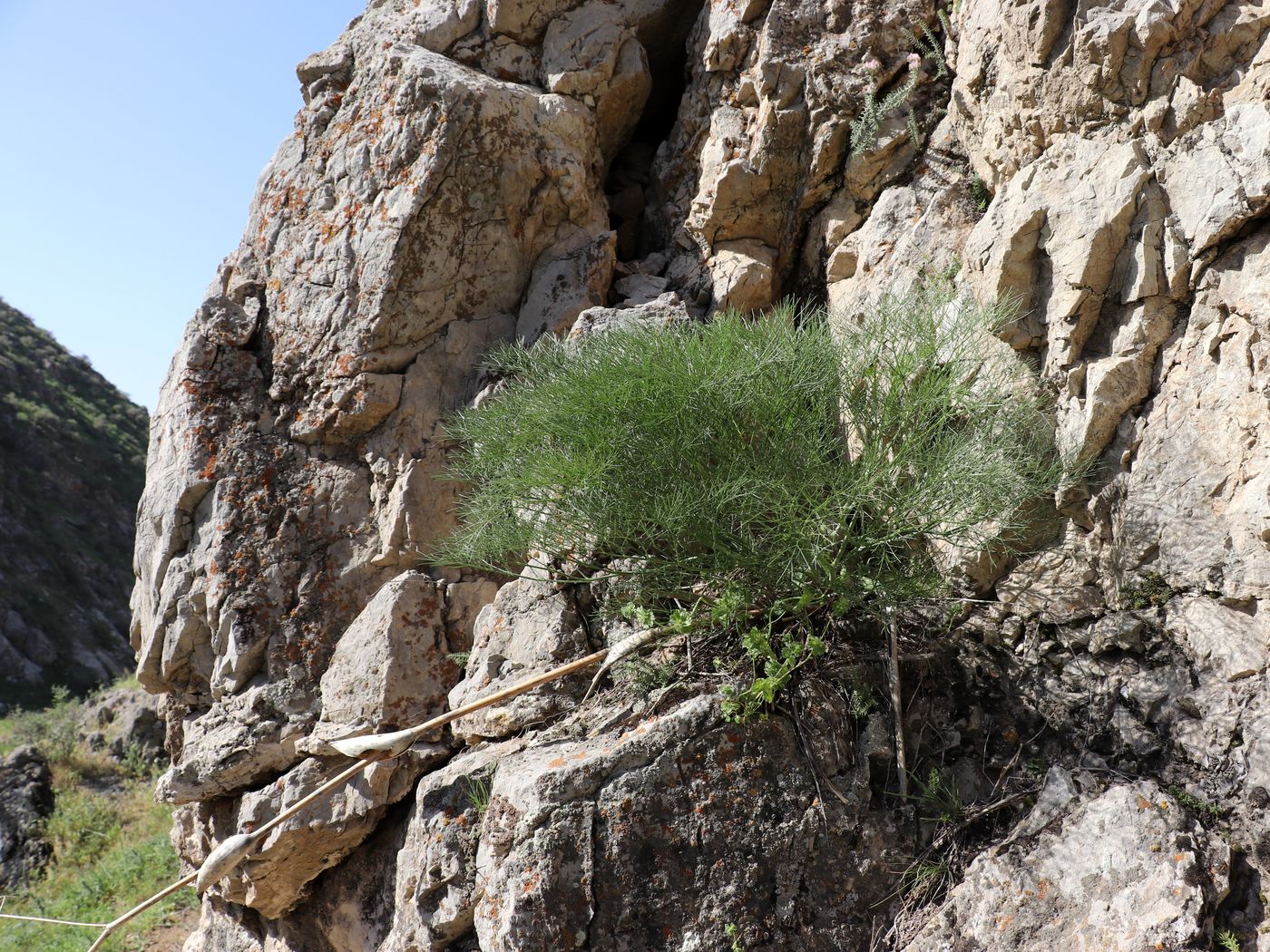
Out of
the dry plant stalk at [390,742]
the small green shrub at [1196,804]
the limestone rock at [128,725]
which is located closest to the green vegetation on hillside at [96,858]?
the limestone rock at [128,725]

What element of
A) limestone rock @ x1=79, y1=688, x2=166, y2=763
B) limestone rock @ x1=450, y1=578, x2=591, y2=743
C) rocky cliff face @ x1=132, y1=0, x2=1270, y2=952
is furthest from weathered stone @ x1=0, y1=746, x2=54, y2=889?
limestone rock @ x1=450, y1=578, x2=591, y2=743

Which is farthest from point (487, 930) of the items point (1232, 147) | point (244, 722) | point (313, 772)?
point (1232, 147)

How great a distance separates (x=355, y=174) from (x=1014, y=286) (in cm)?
409

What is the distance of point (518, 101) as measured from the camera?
573cm

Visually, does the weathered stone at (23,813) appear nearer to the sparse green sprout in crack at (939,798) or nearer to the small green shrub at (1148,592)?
the sparse green sprout in crack at (939,798)

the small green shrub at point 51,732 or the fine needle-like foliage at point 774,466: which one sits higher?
the small green shrub at point 51,732

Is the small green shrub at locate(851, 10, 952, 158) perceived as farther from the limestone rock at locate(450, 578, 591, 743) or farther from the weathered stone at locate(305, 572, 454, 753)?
the weathered stone at locate(305, 572, 454, 753)

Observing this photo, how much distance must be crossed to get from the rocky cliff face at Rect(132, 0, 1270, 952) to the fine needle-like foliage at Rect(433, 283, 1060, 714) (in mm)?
327

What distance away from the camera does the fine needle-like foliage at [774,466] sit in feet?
11.0

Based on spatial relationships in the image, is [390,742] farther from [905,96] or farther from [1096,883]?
[905,96]

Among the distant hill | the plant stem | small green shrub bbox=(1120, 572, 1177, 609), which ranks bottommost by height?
the plant stem

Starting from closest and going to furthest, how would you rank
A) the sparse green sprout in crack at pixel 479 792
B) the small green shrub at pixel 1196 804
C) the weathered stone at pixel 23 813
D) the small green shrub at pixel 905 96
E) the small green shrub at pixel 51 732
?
the small green shrub at pixel 1196 804 → the sparse green sprout in crack at pixel 479 792 → the small green shrub at pixel 905 96 → the weathered stone at pixel 23 813 → the small green shrub at pixel 51 732

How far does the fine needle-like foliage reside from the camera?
3.35 metres

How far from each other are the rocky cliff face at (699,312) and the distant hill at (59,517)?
53.5 feet
